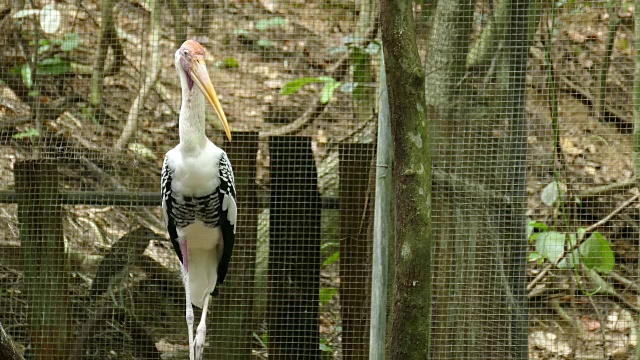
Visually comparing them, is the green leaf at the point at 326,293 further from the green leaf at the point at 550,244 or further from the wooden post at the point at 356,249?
the green leaf at the point at 550,244

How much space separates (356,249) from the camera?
4801 mm

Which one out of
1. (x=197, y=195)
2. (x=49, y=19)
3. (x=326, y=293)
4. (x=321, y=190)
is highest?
(x=49, y=19)

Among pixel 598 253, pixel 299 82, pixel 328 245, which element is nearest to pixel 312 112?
pixel 299 82

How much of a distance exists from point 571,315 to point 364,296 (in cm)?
153

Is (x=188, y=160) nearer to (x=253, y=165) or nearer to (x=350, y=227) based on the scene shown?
(x=253, y=165)

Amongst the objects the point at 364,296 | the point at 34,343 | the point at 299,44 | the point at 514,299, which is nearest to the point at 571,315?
the point at 514,299

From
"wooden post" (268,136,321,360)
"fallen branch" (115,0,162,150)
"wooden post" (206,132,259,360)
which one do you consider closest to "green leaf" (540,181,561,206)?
"wooden post" (268,136,321,360)

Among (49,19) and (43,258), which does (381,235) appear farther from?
(49,19)

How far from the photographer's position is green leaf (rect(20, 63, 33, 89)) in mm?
5141

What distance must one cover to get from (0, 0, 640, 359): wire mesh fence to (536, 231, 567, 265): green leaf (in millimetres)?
13

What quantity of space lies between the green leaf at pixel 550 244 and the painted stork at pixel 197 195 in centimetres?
181

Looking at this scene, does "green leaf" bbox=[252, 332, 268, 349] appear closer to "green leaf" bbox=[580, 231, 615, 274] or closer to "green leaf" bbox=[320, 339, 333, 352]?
"green leaf" bbox=[320, 339, 333, 352]

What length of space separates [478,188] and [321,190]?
1.26m

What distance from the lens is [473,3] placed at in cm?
461
